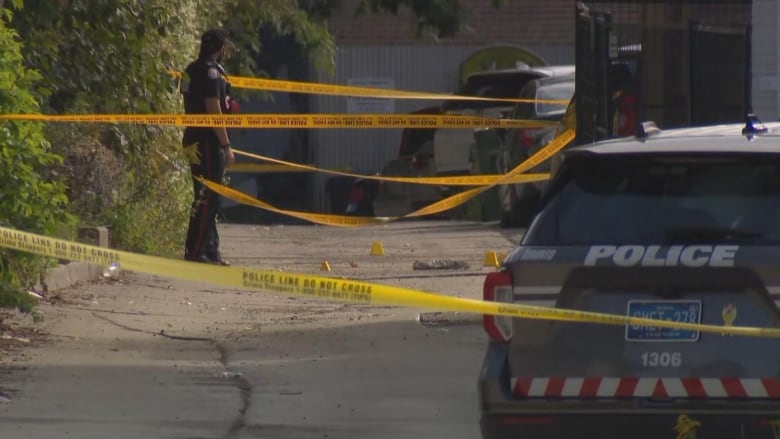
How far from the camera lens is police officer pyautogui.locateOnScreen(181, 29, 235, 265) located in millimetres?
12484

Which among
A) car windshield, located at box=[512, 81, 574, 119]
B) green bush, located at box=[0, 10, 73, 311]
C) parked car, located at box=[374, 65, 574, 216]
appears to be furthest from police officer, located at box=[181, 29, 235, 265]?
parked car, located at box=[374, 65, 574, 216]

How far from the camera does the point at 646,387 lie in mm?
5562

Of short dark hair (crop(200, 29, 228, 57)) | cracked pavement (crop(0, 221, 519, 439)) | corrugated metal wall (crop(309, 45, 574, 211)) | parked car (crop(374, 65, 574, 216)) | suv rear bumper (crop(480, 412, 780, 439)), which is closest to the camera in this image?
suv rear bumper (crop(480, 412, 780, 439))

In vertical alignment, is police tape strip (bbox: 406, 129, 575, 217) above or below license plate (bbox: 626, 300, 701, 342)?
below

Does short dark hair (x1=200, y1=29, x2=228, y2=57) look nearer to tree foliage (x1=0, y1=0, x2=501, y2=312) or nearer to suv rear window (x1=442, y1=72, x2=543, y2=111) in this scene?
tree foliage (x1=0, y1=0, x2=501, y2=312)

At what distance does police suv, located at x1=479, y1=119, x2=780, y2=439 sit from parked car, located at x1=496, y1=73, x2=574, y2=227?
9.95 metres

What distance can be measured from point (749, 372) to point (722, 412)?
0.18m

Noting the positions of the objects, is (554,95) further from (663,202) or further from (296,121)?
(663,202)

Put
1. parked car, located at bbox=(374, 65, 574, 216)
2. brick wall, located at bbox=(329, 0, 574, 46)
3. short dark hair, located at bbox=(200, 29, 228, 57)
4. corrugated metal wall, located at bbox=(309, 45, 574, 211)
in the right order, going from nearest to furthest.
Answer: short dark hair, located at bbox=(200, 29, 228, 57) → parked car, located at bbox=(374, 65, 574, 216) → corrugated metal wall, located at bbox=(309, 45, 574, 211) → brick wall, located at bbox=(329, 0, 574, 46)

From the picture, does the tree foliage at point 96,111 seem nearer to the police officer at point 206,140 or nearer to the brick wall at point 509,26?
the police officer at point 206,140

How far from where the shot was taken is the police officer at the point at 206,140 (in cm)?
1248

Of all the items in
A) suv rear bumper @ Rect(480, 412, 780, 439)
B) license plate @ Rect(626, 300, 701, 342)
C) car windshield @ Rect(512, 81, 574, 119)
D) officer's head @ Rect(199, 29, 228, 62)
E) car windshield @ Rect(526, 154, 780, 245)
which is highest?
car windshield @ Rect(526, 154, 780, 245)

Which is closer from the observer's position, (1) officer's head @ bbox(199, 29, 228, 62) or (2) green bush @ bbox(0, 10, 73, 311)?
(2) green bush @ bbox(0, 10, 73, 311)

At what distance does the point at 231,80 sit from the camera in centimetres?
1341
